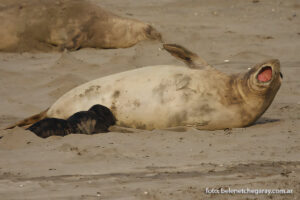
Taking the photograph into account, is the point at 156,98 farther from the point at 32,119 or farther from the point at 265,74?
the point at 32,119

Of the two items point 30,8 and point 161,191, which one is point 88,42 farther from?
point 161,191

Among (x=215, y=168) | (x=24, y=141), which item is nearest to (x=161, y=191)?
(x=215, y=168)

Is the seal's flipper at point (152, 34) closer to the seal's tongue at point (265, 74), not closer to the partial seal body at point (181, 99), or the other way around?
the partial seal body at point (181, 99)

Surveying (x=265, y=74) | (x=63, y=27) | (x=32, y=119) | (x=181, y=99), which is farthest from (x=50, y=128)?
(x=63, y=27)

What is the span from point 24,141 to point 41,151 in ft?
1.36

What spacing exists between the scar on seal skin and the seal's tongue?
3.81 feet

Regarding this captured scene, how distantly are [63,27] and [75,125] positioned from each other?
14.3 ft

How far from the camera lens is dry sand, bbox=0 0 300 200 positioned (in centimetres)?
360

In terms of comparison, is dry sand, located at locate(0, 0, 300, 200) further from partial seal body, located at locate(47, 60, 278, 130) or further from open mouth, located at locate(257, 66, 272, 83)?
open mouth, located at locate(257, 66, 272, 83)

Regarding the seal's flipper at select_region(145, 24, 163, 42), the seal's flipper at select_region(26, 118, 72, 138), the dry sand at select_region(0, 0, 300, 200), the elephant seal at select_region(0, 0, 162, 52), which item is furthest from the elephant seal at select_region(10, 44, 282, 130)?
the seal's flipper at select_region(145, 24, 163, 42)

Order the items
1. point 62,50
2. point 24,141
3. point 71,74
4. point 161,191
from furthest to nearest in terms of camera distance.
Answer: point 62,50 → point 71,74 → point 24,141 → point 161,191

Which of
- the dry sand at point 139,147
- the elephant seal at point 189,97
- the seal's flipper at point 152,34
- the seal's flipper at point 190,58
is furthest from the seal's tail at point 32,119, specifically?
the seal's flipper at point 152,34

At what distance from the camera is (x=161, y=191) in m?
3.48

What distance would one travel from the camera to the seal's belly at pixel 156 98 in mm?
5297
